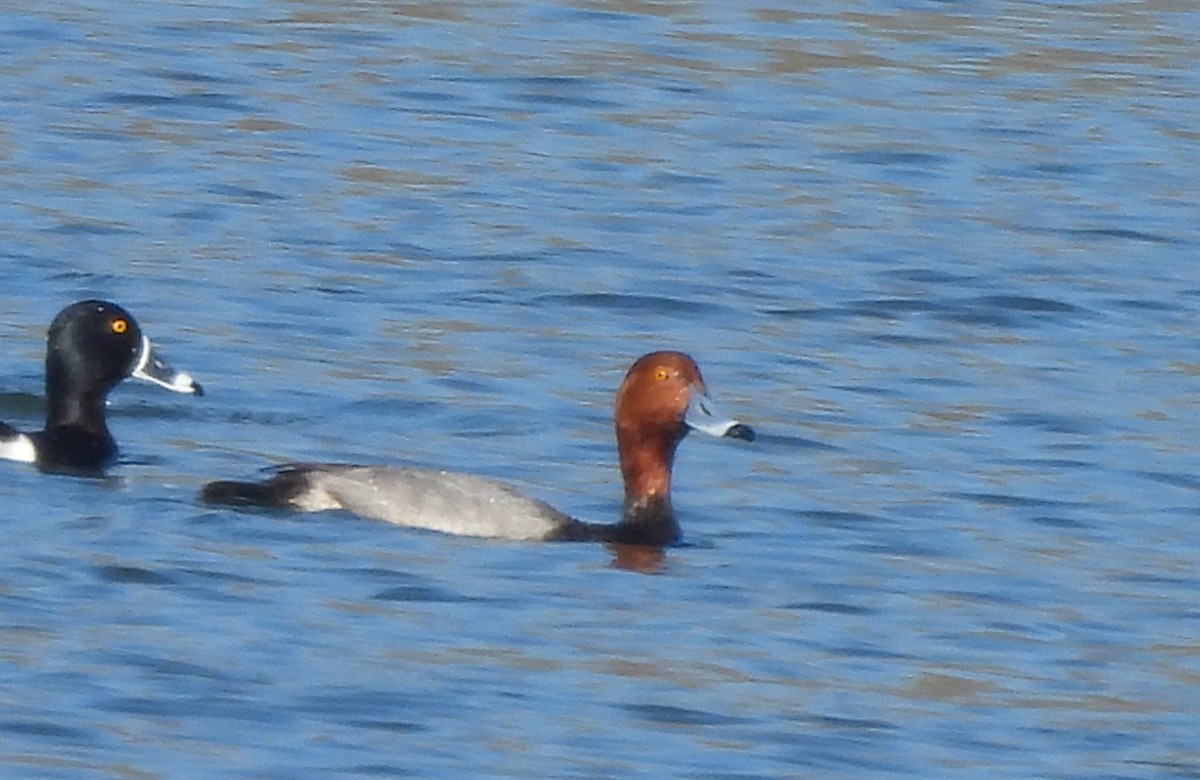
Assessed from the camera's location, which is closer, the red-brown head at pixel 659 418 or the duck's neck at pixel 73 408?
the red-brown head at pixel 659 418

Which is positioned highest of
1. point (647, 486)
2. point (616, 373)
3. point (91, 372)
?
point (91, 372)

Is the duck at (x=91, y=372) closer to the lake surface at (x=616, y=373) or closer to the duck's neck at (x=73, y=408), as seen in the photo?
the duck's neck at (x=73, y=408)

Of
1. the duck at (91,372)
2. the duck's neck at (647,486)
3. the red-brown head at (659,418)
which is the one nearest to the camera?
the duck's neck at (647,486)

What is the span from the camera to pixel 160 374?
13.7m

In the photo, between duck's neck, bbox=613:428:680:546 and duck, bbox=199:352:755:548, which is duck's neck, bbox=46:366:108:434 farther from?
duck's neck, bbox=613:428:680:546

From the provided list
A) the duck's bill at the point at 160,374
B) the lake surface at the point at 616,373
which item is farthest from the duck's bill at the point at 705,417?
the duck's bill at the point at 160,374

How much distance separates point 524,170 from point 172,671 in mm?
10166

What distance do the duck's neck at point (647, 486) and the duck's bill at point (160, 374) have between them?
1.93 metres

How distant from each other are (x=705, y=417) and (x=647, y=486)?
40 centimetres

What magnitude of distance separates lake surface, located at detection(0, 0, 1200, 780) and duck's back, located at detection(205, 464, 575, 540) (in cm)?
8

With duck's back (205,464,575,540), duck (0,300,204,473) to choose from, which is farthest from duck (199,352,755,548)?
duck (0,300,204,473)

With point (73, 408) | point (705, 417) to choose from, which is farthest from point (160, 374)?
point (705, 417)

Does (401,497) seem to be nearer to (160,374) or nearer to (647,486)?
(647,486)

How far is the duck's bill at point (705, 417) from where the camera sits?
41.0 feet
